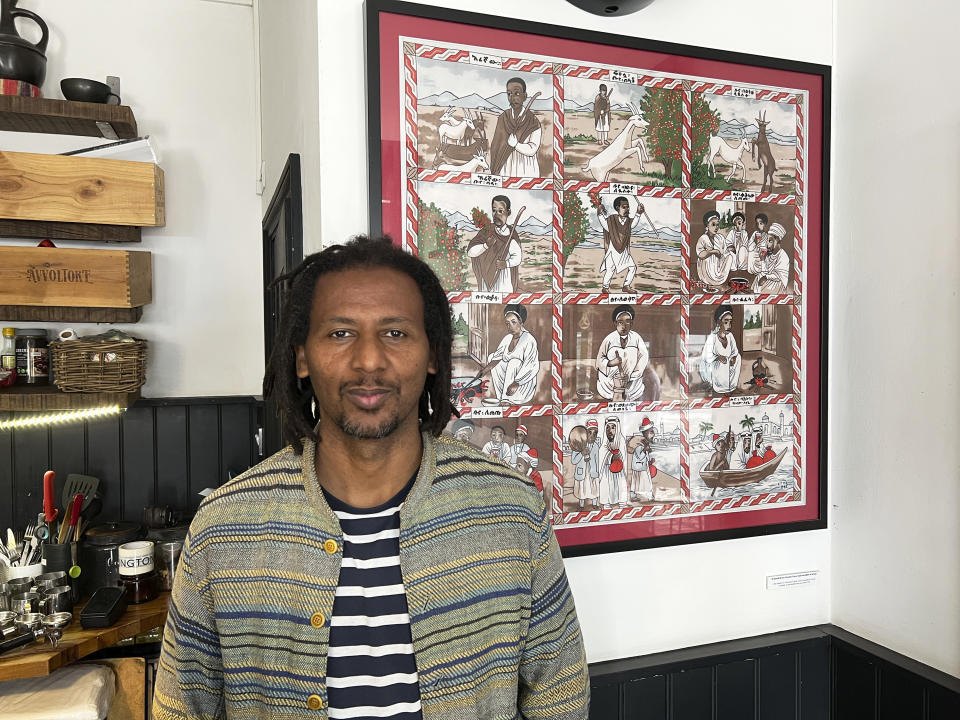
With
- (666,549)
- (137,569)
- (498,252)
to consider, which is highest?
(498,252)

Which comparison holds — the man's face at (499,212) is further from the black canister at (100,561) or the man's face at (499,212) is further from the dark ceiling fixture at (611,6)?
the black canister at (100,561)

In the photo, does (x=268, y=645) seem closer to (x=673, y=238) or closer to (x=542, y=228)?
(x=542, y=228)

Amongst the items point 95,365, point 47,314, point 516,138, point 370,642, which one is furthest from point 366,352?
point 47,314

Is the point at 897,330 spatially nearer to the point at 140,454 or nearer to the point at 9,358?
the point at 140,454

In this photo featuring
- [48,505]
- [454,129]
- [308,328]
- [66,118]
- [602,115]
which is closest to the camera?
[308,328]

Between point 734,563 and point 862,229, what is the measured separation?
2.87 feet

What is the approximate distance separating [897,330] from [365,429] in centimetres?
131

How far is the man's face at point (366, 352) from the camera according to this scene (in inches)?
38.7

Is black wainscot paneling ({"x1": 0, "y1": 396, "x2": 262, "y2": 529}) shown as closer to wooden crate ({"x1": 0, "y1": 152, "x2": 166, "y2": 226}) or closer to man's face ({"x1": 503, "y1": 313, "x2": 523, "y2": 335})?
wooden crate ({"x1": 0, "y1": 152, "x2": 166, "y2": 226})

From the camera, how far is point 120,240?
2357 millimetres

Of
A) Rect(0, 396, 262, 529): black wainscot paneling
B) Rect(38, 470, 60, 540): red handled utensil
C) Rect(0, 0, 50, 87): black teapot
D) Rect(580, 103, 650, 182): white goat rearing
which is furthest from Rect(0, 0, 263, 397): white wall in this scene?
Rect(580, 103, 650, 182): white goat rearing

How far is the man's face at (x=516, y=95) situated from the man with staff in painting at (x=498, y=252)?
198 millimetres

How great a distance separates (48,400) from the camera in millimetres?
2109

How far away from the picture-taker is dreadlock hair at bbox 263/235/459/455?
1.07 metres
